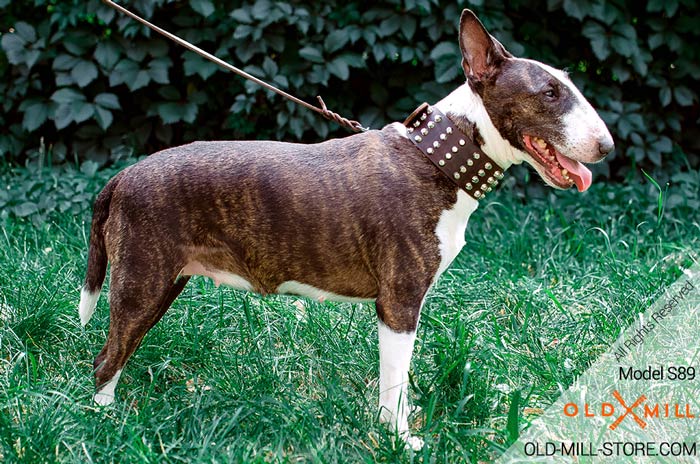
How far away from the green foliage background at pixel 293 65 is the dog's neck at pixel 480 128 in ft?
8.14

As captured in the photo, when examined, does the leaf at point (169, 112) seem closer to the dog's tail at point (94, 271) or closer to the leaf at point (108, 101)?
the leaf at point (108, 101)

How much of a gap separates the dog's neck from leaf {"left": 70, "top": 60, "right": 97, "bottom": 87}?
3335 mm

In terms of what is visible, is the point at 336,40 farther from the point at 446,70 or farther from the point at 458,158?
the point at 458,158

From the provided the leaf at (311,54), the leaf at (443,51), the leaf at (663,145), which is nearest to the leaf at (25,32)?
the leaf at (311,54)

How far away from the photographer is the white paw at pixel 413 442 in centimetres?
299

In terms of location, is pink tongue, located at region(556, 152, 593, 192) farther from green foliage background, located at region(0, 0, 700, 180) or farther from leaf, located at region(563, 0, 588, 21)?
leaf, located at region(563, 0, 588, 21)

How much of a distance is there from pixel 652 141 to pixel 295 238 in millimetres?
3771

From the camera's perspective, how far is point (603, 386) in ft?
11.0

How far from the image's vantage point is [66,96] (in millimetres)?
5766

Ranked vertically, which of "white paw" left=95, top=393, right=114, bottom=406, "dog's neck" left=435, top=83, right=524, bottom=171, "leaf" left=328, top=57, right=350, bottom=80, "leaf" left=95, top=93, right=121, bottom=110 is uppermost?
"dog's neck" left=435, top=83, right=524, bottom=171

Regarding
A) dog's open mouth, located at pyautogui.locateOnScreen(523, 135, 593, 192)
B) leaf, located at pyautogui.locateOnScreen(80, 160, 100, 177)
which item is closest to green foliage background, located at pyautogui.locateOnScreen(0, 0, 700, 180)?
leaf, located at pyautogui.locateOnScreen(80, 160, 100, 177)

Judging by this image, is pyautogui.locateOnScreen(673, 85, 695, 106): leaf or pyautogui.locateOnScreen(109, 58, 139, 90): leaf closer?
pyautogui.locateOnScreen(109, 58, 139, 90): leaf

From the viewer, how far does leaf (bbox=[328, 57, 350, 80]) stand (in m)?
5.49

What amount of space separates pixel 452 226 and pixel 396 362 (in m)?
0.50
